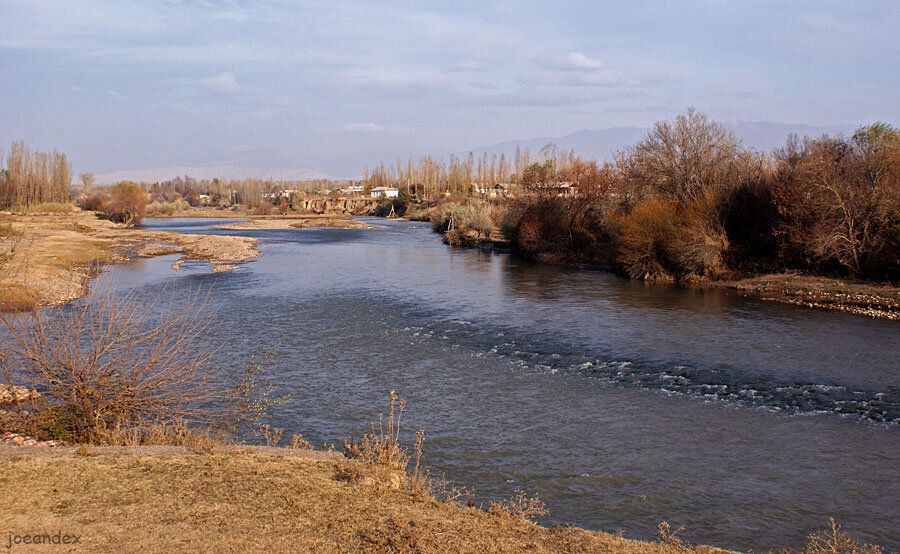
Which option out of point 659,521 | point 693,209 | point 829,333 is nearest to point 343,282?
point 693,209

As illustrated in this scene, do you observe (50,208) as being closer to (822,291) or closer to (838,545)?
(822,291)

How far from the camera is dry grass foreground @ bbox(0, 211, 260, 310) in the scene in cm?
2472

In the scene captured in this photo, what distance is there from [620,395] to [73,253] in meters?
39.4

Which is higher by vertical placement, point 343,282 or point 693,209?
point 693,209

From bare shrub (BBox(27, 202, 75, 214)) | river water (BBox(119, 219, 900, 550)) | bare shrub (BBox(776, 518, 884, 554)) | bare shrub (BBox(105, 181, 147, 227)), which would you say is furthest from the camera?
bare shrub (BBox(105, 181, 147, 227))

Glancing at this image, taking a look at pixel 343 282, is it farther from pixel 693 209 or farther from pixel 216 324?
pixel 693 209

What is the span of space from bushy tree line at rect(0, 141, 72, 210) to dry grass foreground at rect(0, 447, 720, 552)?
90.9 metres

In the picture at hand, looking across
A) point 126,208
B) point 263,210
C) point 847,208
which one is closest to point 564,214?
point 847,208

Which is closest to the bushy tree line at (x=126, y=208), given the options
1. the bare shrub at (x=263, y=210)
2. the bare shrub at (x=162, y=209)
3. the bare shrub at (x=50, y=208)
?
the bare shrub at (x=50, y=208)

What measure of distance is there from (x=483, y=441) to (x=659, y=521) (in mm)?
3809

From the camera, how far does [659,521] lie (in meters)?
9.01

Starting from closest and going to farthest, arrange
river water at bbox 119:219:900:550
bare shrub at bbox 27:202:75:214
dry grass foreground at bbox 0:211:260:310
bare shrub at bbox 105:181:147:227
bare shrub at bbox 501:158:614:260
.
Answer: river water at bbox 119:219:900:550 < dry grass foreground at bbox 0:211:260:310 < bare shrub at bbox 501:158:614:260 < bare shrub at bbox 27:202:75:214 < bare shrub at bbox 105:181:147:227

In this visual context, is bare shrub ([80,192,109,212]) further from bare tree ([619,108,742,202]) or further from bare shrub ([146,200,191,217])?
bare tree ([619,108,742,202])

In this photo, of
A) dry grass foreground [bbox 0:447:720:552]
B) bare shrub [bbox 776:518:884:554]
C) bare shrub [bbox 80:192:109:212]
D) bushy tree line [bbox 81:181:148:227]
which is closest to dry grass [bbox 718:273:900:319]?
bare shrub [bbox 776:518:884:554]
